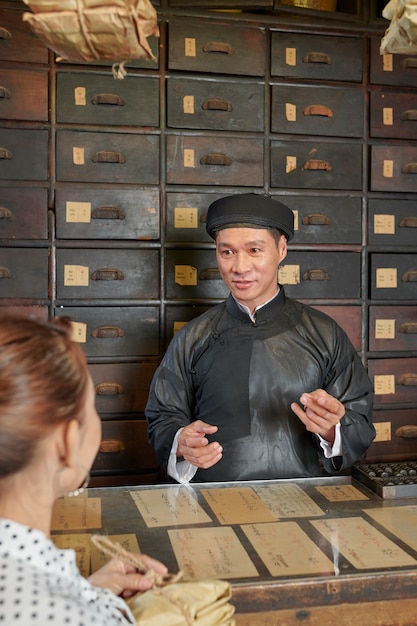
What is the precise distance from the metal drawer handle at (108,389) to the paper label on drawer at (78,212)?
0.71 m

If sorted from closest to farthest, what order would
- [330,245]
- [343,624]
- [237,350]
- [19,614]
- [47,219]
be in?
[19,614]
[343,624]
[237,350]
[47,219]
[330,245]

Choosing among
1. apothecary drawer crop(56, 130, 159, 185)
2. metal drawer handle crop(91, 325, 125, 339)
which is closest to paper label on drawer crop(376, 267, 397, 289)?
apothecary drawer crop(56, 130, 159, 185)

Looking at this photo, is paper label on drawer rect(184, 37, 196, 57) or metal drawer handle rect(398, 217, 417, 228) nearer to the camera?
paper label on drawer rect(184, 37, 196, 57)

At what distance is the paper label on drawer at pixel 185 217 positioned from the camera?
125 inches

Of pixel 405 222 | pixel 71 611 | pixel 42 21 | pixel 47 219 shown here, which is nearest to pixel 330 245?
pixel 405 222

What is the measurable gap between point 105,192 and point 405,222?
1.40m

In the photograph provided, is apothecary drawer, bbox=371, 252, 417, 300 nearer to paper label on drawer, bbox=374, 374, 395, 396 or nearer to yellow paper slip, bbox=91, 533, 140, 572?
paper label on drawer, bbox=374, 374, 395, 396

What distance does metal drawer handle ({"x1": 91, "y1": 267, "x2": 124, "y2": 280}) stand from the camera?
122 inches

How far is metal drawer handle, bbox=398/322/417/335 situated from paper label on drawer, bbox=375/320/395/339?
0.04 meters

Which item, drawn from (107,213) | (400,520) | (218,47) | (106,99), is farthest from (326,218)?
(400,520)

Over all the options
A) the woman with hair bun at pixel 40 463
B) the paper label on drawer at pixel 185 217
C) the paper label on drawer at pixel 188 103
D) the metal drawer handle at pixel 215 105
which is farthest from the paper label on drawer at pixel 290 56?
the woman with hair bun at pixel 40 463

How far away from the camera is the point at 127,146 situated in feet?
10.2

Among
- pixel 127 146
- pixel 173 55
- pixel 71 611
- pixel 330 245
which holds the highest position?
pixel 173 55

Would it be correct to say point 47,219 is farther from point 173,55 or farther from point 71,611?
point 71,611
